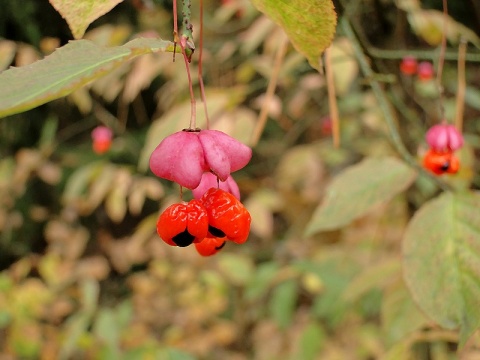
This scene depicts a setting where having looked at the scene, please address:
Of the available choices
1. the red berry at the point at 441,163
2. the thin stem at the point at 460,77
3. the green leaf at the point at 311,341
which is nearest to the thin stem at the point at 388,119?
the red berry at the point at 441,163

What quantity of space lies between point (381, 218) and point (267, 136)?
1079 mm

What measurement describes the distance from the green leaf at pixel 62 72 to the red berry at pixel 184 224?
0.11 metres

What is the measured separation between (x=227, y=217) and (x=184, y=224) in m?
Result: 0.03

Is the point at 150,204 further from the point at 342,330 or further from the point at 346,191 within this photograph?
the point at 346,191

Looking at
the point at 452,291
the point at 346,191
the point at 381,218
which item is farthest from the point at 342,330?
the point at 452,291

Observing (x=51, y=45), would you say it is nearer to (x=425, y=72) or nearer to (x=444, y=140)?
(x=425, y=72)

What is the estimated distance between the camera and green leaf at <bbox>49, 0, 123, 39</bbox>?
1.11ft

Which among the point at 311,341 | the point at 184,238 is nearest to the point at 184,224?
the point at 184,238

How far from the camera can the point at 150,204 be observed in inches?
122

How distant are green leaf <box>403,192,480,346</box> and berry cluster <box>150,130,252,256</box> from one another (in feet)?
0.81

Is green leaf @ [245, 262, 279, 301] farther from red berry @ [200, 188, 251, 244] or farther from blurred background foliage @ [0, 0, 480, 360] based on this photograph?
red berry @ [200, 188, 251, 244]

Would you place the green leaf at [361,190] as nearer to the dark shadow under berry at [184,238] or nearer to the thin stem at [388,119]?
the thin stem at [388,119]

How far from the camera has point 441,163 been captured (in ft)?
2.11

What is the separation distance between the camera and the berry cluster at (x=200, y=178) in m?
0.36
